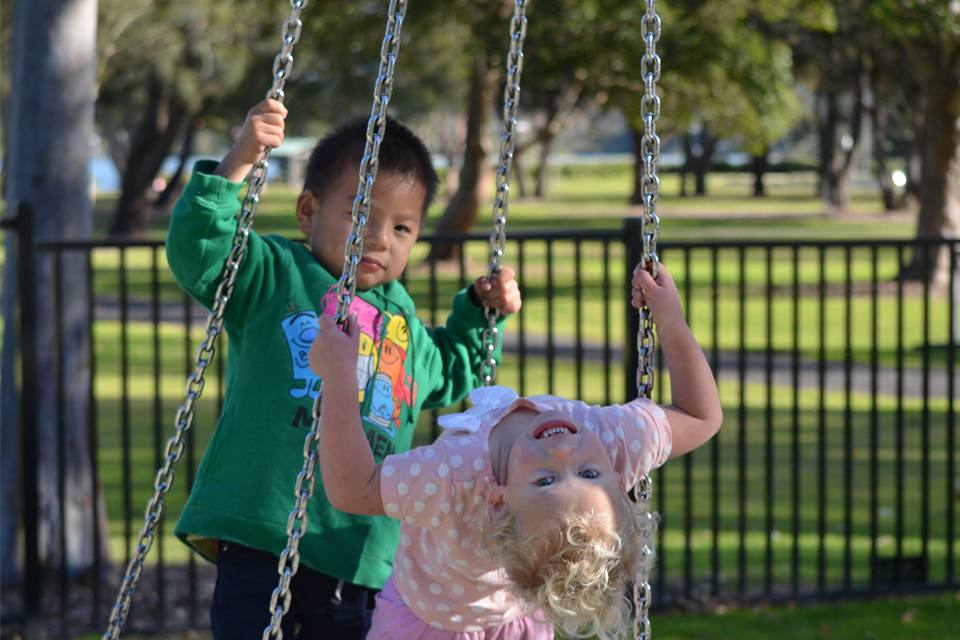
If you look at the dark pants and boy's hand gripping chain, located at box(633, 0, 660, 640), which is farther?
the dark pants

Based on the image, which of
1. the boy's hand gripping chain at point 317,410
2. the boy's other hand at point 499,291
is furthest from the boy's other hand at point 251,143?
the boy's other hand at point 499,291

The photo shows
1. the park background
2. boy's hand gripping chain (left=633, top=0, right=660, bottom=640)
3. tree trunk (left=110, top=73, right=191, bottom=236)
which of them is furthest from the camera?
tree trunk (left=110, top=73, right=191, bottom=236)

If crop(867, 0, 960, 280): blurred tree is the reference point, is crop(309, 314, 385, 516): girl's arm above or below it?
below

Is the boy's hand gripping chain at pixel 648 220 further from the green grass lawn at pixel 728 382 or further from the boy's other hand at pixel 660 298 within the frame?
the green grass lawn at pixel 728 382

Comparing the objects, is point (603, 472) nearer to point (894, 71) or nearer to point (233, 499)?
point (233, 499)

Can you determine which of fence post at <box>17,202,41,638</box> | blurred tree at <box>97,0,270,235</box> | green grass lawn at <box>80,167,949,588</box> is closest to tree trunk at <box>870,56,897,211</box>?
green grass lawn at <box>80,167,949,588</box>

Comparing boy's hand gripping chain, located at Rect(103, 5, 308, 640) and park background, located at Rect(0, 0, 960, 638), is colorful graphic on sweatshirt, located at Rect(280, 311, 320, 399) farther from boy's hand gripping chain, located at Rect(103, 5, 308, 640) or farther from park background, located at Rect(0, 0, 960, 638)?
park background, located at Rect(0, 0, 960, 638)

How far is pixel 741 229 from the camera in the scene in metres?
31.6

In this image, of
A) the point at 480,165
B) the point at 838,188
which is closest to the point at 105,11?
the point at 480,165

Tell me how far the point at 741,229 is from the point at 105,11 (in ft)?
61.8

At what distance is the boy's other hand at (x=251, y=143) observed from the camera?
87.3 inches

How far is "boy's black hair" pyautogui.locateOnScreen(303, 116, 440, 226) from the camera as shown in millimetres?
2361

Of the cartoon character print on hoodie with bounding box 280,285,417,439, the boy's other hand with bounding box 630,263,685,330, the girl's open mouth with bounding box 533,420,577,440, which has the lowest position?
the girl's open mouth with bounding box 533,420,577,440

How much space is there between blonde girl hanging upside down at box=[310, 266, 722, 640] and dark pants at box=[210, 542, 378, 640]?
28cm
